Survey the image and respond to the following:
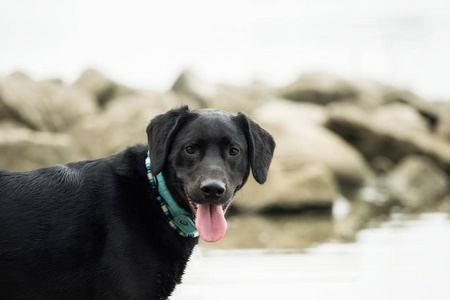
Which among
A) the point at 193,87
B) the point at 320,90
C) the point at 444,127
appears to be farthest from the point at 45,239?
the point at 320,90

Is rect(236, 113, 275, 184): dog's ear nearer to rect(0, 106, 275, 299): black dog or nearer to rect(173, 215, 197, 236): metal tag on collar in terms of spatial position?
rect(0, 106, 275, 299): black dog

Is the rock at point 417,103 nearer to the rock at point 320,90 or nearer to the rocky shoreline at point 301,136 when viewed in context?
the rocky shoreline at point 301,136

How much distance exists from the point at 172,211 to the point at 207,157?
1.30 ft

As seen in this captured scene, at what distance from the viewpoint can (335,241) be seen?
7.04 metres

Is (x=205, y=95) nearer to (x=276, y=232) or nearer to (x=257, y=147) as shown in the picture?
(x=276, y=232)

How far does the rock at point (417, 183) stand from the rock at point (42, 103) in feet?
27.7

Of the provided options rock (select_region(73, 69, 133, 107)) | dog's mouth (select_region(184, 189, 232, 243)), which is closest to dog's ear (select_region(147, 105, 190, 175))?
dog's mouth (select_region(184, 189, 232, 243))

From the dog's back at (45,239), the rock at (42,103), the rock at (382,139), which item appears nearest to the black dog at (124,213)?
the dog's back at (45,239)

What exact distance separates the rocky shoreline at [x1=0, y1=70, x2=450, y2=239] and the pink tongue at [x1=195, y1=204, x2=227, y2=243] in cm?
441

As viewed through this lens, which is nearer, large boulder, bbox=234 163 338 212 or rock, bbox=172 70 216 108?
large boulder, bbox=234 163 338 212

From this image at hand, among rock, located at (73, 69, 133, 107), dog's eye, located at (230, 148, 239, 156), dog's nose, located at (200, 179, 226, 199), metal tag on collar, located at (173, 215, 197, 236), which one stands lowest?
metal tag on collar, located at (173, 215, 197, 236)

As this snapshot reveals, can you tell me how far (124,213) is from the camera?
A: 122 inches

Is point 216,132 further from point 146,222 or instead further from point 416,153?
point 416,153

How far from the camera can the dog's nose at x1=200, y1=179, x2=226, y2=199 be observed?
124 inches
